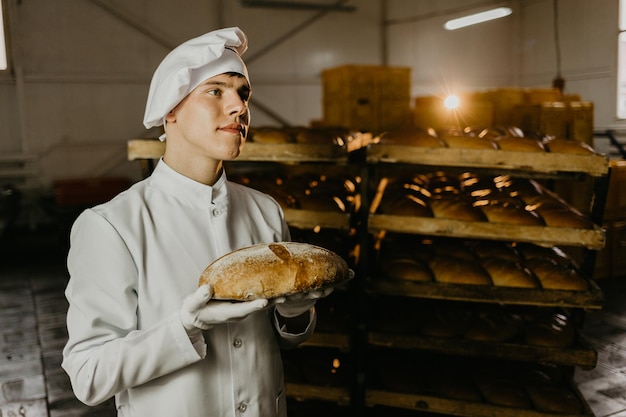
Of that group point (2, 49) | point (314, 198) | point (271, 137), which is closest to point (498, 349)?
point (314, 198)

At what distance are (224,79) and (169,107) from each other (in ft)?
0.51

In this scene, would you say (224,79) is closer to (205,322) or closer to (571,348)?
(205,322)

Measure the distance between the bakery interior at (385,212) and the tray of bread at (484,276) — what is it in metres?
0.01

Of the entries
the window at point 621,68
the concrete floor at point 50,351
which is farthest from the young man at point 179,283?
the window at point 621,68

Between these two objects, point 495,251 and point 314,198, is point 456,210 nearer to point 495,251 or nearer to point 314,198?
point 495,251

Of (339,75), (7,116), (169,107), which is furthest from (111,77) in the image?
(169,107)

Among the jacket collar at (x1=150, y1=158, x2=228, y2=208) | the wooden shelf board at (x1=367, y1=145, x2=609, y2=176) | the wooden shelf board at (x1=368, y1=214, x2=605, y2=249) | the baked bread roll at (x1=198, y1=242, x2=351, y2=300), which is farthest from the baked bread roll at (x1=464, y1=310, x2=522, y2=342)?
the jacket collar at (x1=150, y1=158, x2=228, y2=208)

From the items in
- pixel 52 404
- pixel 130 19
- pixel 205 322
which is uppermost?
pixel 130 19

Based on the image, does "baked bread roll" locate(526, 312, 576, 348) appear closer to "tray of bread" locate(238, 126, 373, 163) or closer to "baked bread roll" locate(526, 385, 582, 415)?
"baked bread roll" locate(526, 385, 582, 415)

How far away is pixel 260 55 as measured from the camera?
9.53 m

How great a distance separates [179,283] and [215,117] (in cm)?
42

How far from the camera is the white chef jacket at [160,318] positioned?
47.0 inches

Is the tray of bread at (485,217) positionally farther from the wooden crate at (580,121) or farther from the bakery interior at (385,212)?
the wooden crate at (580,121)

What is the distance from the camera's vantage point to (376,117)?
4469 millimetres
